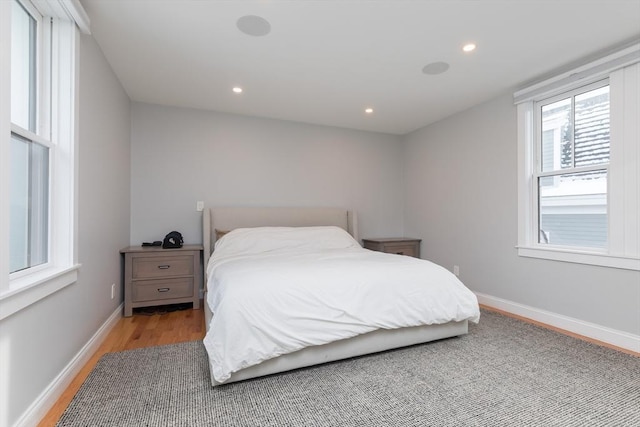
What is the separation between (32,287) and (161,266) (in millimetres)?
1817

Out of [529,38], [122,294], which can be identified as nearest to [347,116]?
[529,38]

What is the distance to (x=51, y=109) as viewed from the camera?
182 cm

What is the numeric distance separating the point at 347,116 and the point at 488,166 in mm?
1791

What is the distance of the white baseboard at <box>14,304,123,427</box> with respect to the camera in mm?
1401

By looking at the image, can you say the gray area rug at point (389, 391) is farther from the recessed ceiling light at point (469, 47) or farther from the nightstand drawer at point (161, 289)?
the recessed ceiling light at point (469, 47)

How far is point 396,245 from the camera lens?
4.25 metres

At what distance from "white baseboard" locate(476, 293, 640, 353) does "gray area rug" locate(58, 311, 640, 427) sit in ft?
0.66

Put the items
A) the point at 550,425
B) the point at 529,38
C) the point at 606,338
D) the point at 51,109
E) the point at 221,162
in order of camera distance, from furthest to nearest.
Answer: the point at 221,162, the point at 606,338, the point at 529,38, the point at 51,109, the point at 550,425

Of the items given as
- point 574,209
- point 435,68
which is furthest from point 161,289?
point 574,209

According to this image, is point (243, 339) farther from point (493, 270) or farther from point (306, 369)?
point (493, 270)

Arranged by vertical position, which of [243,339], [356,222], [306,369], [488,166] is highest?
[488,166]

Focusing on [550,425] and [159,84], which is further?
[159,84]

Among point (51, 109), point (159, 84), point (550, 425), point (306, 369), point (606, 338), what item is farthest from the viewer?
point (159, 84)

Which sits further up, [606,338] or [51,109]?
[51,109]
